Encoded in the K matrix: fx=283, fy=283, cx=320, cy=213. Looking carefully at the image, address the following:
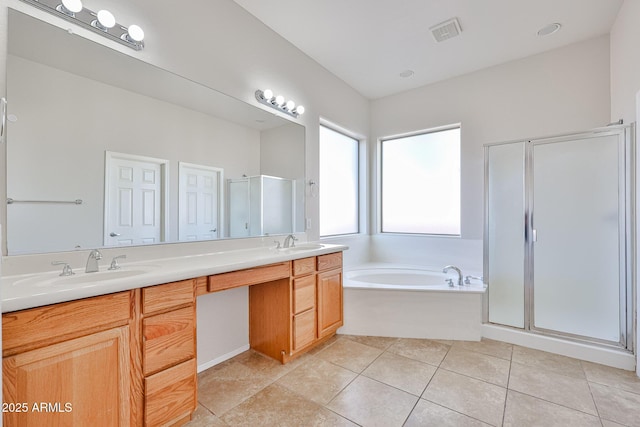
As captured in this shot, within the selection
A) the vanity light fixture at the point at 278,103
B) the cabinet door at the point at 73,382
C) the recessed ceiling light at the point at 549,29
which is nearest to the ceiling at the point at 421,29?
the recessed ceiling light at the point at 549,29

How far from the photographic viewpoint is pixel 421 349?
2.45 meters

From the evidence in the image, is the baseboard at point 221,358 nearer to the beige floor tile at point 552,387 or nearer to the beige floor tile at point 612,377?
the beige floor tile at point 552,387

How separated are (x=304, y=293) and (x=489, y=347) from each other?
172cm

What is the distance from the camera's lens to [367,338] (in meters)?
2.70

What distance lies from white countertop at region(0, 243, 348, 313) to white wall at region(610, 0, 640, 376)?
112 inches

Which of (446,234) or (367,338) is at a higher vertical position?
(446,234)

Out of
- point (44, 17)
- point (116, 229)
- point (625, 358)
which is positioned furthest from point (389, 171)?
point (44, 17)

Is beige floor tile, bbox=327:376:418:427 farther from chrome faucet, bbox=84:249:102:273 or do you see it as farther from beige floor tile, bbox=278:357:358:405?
chrome faucet, bbox=84:249:102:273

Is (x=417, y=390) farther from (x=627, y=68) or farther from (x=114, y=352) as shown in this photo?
(x=627, y=68)

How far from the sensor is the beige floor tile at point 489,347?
2385 mm

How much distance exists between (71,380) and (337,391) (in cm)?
141

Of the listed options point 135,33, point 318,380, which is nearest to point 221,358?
point 318,380

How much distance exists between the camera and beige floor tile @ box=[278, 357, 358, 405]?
182cm

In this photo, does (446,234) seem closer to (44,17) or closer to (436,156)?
(436,156)
